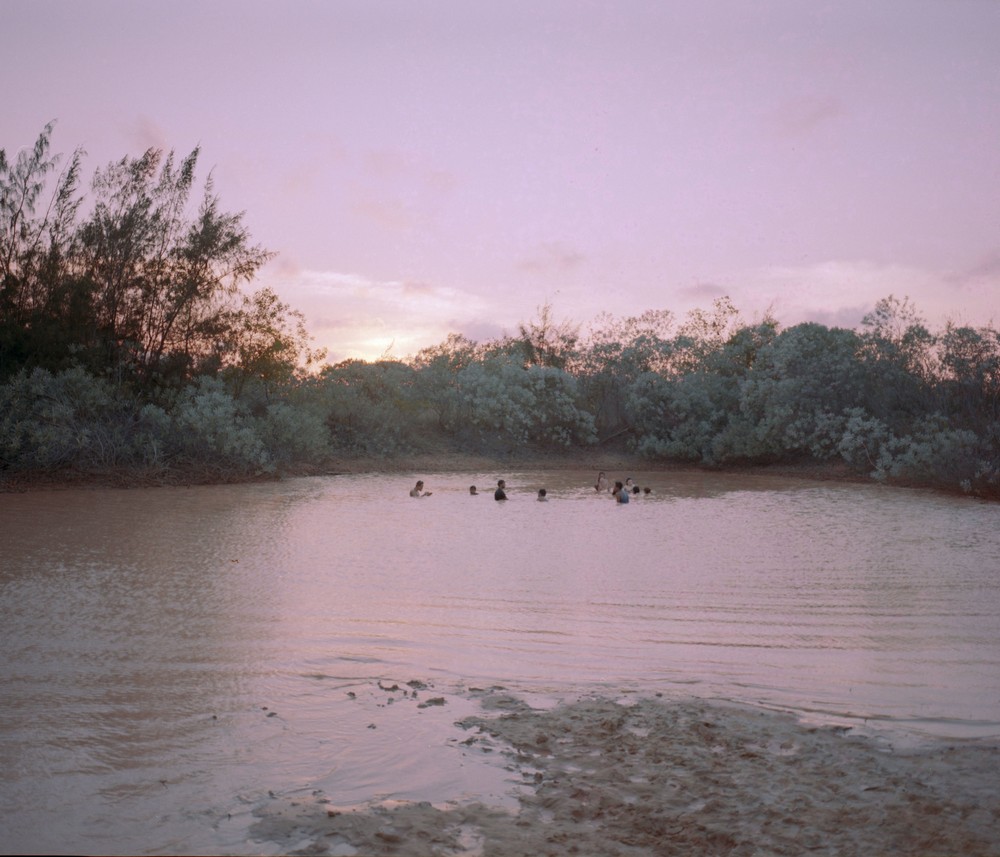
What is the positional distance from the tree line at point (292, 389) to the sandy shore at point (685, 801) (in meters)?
18.8

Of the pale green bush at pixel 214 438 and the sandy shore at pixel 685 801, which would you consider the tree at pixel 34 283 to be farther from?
the sandy shore at pixel 685 801

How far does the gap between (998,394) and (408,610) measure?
72.7ft

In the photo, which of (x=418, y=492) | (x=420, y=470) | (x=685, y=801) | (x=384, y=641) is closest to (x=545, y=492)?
(x=418, y=492)

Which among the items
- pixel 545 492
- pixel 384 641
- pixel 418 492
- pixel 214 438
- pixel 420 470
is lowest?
pixel 384 641

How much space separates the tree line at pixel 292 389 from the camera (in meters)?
24.0

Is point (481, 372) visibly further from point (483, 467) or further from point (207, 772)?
point (207, 772)

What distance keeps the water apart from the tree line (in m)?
7.80

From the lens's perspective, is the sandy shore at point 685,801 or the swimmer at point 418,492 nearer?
the sandy shore at point 685,801

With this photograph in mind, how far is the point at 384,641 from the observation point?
305 inches

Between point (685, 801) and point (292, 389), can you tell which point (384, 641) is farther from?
point (292, 389)

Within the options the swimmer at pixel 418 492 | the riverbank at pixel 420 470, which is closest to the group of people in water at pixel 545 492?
the swimmer at pixel 418 492

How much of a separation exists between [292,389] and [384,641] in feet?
81.4

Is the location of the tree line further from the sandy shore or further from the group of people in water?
the sandy shore

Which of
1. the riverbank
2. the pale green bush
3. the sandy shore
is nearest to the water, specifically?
the sandy shore
